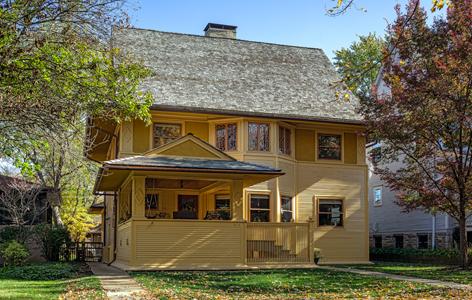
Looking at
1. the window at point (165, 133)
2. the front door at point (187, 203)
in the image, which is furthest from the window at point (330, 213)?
the window at point (165, 133)

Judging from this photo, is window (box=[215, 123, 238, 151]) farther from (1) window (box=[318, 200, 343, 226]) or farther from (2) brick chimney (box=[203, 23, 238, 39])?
(2) brick chimney (box=[203, 23, 238, 39])

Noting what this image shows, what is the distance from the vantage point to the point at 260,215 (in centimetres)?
2269

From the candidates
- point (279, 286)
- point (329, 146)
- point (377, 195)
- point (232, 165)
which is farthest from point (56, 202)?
point (279, 286)

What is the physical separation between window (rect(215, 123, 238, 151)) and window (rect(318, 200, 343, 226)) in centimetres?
448

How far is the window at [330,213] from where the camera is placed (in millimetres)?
24203

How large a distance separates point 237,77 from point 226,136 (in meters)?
3.25

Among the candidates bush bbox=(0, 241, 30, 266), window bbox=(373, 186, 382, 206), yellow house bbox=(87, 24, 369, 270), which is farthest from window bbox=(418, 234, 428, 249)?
bush bbox=(0, 241, 30, 266)

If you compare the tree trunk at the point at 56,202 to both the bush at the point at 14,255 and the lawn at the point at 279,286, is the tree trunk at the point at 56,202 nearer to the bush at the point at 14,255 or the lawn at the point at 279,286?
the bush at the point at 14,255

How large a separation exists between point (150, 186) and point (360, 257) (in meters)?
9.10

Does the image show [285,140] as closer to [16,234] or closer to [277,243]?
[277,243]

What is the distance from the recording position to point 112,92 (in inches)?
420

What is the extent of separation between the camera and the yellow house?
18234 millimetres

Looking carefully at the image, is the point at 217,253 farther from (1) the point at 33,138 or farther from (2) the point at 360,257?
(1) the point at 33,138

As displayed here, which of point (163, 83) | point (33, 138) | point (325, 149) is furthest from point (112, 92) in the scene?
point (325, 149)
